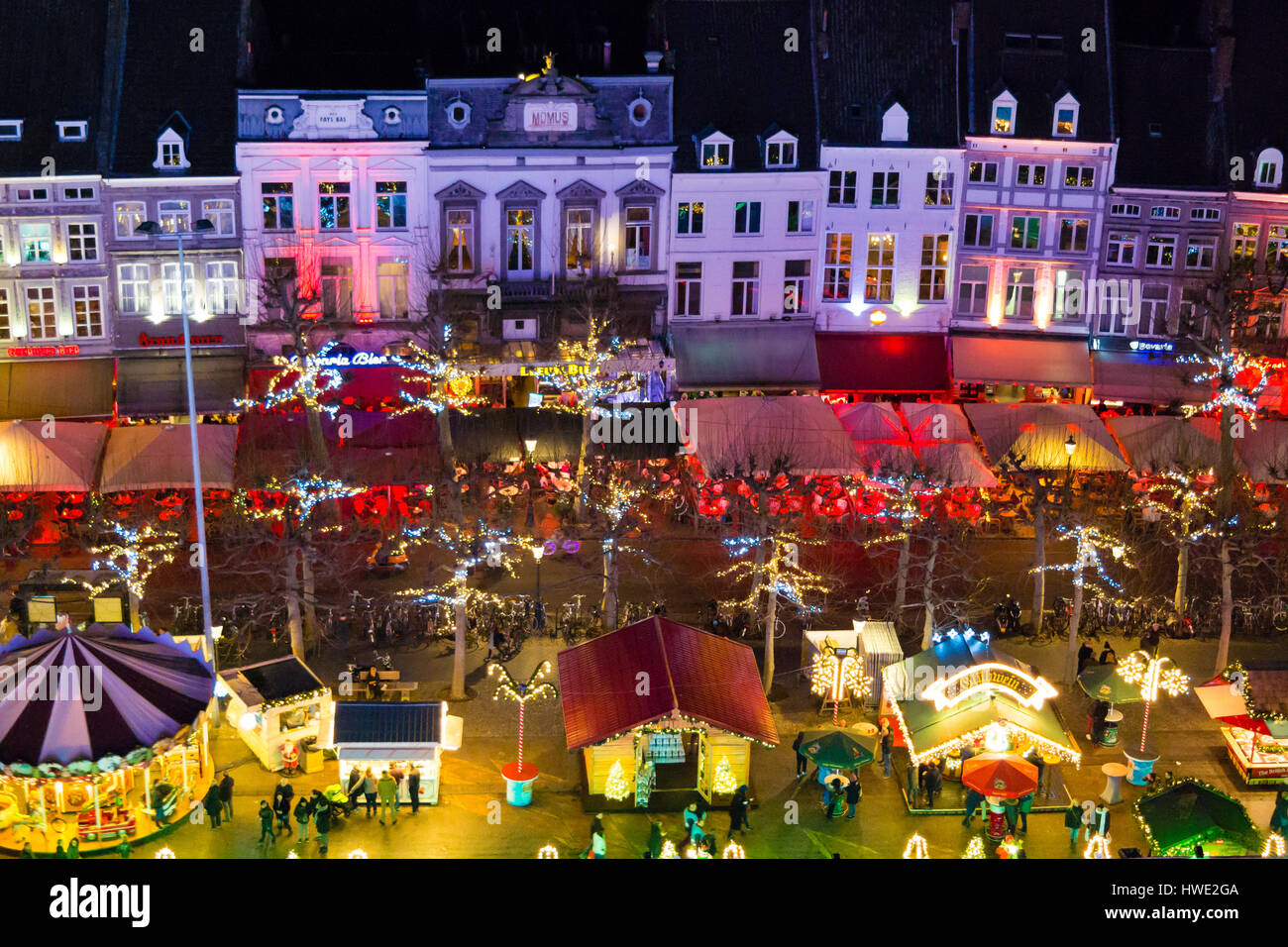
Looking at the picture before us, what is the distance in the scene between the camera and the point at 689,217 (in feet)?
152

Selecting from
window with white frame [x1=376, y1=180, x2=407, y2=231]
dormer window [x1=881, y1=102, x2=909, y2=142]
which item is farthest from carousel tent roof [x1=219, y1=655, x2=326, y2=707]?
dormer window [x1=881, y1=102, x2=909, y2=142]

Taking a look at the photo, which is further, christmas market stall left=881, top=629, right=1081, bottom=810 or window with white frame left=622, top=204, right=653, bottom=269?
window with white frame left=622, top=204, right=653, bottom=269

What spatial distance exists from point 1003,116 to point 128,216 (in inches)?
1189

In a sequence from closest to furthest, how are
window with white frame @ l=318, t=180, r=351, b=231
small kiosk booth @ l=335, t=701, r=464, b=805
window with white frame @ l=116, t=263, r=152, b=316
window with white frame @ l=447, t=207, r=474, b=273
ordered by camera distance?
small kiosk booth @ l=335, t=701, r=464, b=805 < window with white frame @ l=116, t=263, r=152, b=316 < window with white frame @ l=318, t=180, r=351, b=231 < window with white frame @ l=447, t=207, r=474, b=273

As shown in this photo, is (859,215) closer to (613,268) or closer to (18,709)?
(613,268)

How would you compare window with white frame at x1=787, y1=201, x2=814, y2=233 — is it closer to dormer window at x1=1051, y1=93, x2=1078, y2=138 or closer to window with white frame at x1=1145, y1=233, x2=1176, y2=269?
dormer window at x1=1051, y1=93, x2=1078, y2=138

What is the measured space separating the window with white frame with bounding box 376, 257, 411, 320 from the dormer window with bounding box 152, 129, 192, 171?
23.5 ft

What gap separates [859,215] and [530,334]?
12497 millimetres

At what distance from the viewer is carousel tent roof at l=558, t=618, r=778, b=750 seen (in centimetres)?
2769

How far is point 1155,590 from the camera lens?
124ft

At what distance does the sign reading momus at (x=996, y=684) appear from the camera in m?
28.5

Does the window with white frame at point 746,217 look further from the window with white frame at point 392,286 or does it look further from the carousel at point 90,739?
the carousel at point 90,739

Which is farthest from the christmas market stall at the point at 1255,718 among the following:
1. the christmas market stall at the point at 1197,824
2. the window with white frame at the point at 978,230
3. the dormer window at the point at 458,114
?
the dormer window at the point at 458,114

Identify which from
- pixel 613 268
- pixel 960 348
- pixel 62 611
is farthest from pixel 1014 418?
pixel 62 611
